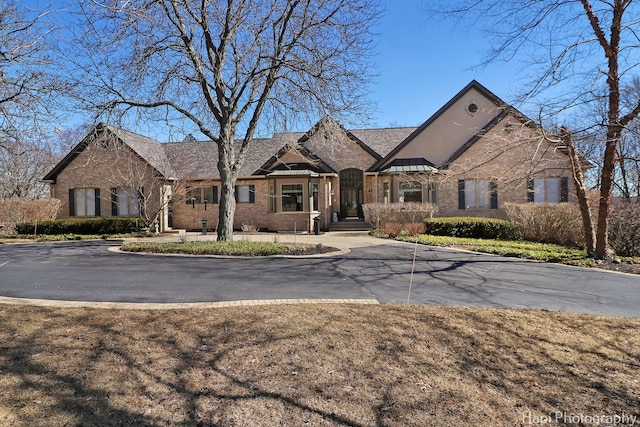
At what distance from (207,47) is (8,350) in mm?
12098

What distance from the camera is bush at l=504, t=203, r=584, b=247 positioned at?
14.6 m

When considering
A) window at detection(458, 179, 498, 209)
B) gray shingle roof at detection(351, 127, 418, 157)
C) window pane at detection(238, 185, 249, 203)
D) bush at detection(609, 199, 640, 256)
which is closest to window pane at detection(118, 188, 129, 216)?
window pane at detection(238, 185, 249, 203)

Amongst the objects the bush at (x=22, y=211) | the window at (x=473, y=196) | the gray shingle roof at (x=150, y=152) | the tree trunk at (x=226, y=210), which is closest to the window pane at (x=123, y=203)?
the gray shingle roof at (x=150, y=152)

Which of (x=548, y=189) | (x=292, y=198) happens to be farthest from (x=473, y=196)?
(x=292, y=198)

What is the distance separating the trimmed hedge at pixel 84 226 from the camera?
2020cm

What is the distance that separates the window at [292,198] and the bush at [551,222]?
1088 centimetres

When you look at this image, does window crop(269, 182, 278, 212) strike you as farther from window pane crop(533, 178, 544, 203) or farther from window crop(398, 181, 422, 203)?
window pane crop(533, 178, 544, 203)

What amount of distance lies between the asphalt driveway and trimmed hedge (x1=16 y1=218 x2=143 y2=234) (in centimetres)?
826

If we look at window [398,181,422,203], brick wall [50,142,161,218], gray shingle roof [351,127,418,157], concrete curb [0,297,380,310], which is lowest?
concrete curb [0,297,380,310]

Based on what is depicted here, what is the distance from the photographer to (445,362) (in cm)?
387

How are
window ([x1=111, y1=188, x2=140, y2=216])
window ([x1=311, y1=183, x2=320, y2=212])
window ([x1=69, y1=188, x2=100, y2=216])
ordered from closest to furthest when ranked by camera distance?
1. window ([x1=311, y1=183, x2=320, y2=212])
2. window ([x1=111, y1=188, x2=140, y2=216])
3. window ([x1=69, y1=188, x2=100, y2=216])

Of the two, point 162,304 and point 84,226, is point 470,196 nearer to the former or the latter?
point 162,304

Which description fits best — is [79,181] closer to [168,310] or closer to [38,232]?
[38,232]

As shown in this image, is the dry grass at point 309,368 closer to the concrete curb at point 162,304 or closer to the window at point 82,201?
the concrete curb at point 162,304
